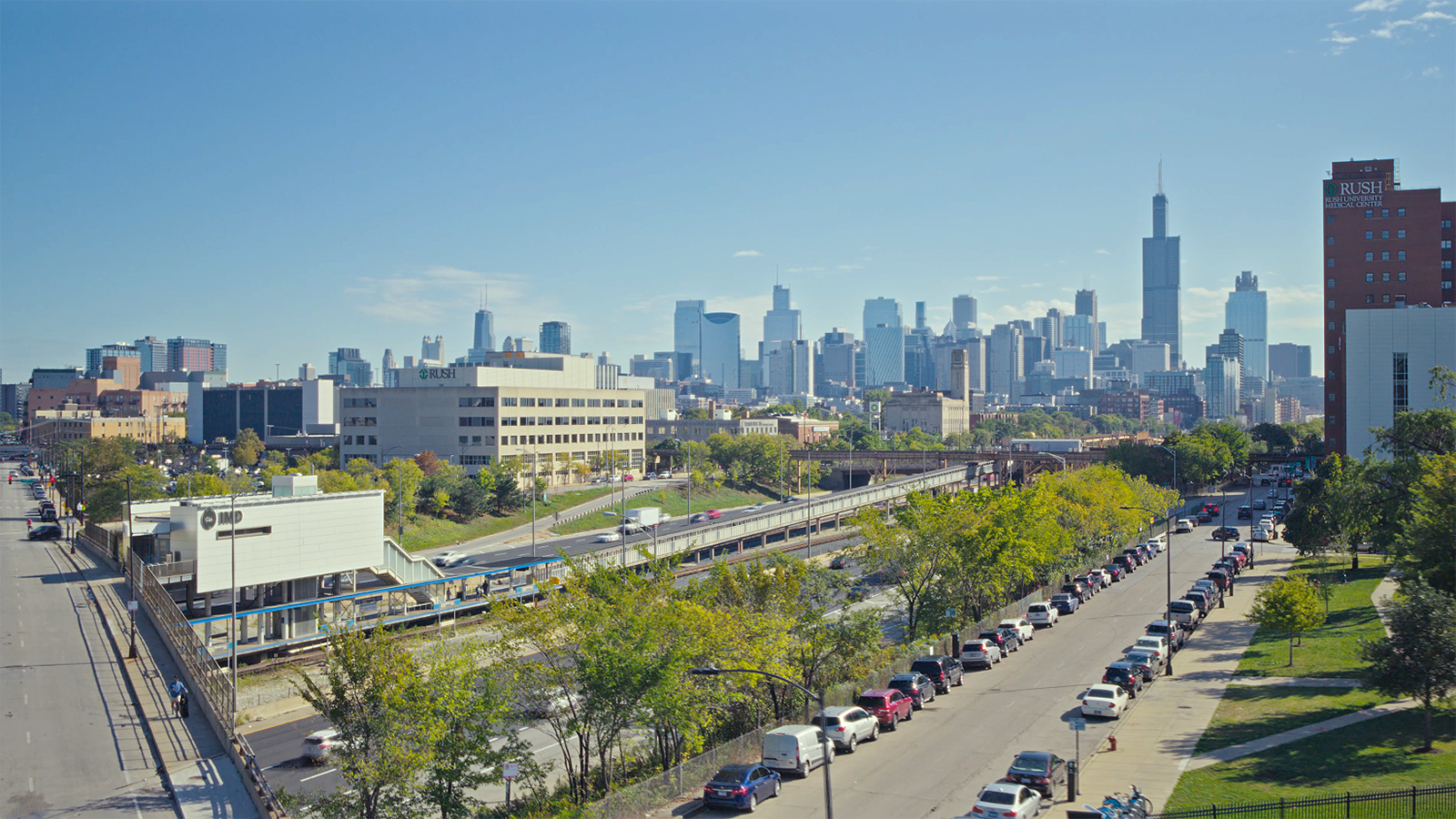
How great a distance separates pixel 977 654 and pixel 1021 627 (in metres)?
7.22

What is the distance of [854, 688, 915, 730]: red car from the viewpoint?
38219 mm

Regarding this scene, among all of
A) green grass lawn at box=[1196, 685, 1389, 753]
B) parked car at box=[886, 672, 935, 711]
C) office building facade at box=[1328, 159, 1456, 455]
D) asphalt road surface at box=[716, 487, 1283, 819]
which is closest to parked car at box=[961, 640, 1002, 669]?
asphalt road surface at box=[716, 487, 1283, 819]

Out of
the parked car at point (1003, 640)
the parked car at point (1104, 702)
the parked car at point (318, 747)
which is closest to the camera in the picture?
the parked car at point (318, 747)

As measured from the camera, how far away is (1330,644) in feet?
162

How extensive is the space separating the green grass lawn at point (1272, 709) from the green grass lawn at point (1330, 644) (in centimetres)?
236

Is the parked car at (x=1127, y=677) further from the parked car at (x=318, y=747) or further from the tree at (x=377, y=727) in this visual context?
the parked car at (x=318, y=747)

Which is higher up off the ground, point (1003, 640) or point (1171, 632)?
point (1171, 632)

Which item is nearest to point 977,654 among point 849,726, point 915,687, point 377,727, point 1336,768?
Result: point 915,687

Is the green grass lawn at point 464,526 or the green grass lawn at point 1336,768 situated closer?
the green grass lawn at point 1336,768

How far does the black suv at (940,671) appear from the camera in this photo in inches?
1721

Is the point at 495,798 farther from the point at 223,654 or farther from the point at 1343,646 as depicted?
the point at 1343,646

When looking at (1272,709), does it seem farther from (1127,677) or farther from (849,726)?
(849,726)

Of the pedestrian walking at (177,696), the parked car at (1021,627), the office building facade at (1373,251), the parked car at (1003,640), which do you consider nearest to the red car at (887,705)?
the parked car at (1003,640)

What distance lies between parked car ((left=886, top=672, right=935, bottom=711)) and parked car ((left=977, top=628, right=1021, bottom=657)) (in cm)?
997
